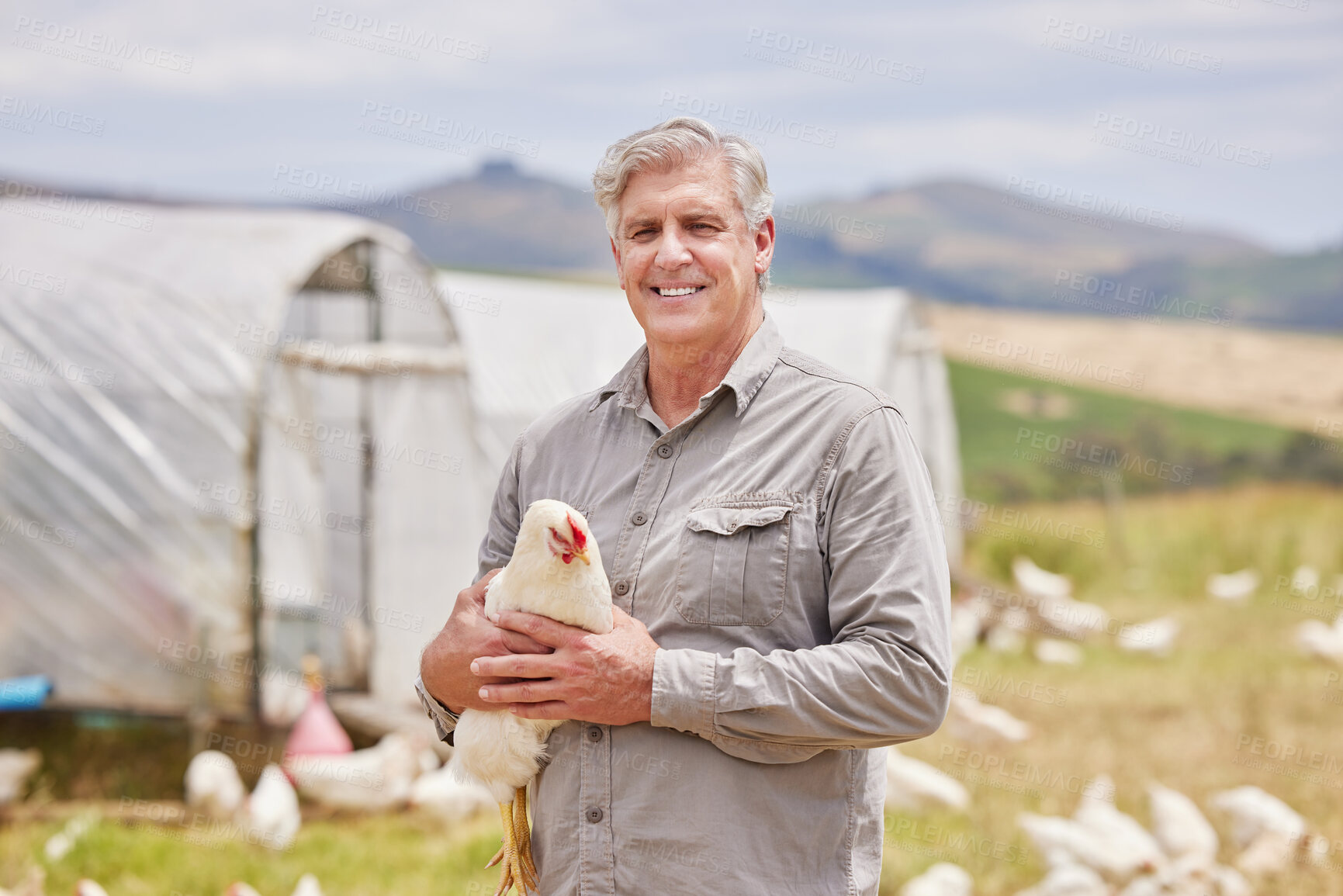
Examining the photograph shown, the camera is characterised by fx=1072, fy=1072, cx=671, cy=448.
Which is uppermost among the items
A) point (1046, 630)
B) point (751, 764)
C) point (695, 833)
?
point (751, 764)

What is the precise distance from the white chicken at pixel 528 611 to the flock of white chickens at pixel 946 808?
2263mm

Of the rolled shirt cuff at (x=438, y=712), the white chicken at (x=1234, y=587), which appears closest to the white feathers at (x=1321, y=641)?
the white chicken at (x=1234, y=587)

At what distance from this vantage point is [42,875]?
4.41 m

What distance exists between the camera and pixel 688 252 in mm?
2119

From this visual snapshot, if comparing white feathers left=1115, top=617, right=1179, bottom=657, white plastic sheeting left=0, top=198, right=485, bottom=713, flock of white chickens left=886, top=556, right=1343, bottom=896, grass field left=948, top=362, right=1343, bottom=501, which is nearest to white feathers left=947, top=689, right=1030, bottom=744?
flock of white chickens left=886, top=556, right=1343, bottom=896

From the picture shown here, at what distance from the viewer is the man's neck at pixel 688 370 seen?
7.29 ft

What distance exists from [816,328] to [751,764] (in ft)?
28.5

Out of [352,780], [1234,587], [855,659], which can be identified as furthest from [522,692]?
[1234,587]

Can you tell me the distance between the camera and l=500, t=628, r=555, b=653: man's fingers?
2072 millimetres

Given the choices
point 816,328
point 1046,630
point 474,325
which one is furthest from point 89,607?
point 1046,630

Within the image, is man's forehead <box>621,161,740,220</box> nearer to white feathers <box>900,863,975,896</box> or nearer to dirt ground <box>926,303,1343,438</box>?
white feathers <box>900,863,975,896</box>

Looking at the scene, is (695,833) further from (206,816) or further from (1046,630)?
(1046,630)

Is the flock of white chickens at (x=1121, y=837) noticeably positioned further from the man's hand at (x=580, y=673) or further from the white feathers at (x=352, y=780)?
the man's hand at (x=580, y=673)

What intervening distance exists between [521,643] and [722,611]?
0.41 metres
